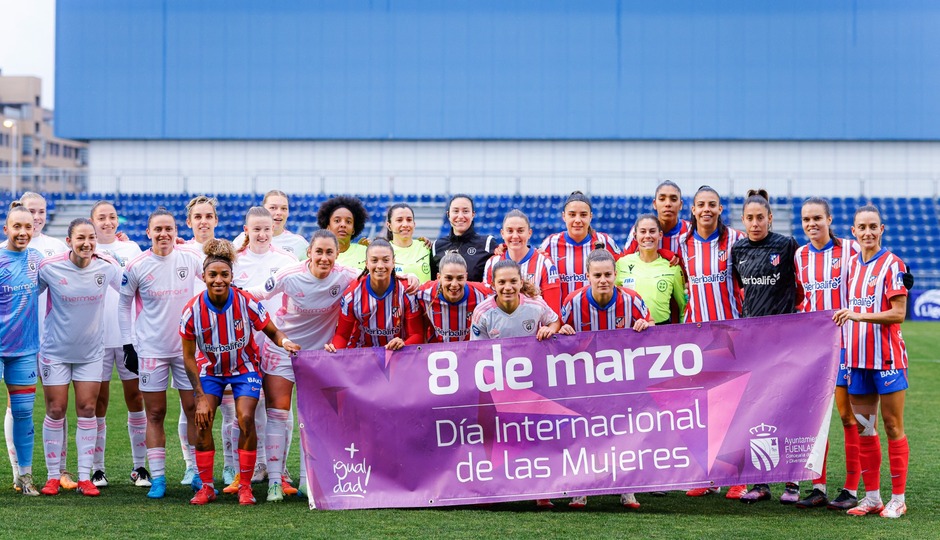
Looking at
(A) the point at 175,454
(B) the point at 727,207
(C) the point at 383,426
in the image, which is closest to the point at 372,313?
(C) the point at 383,426

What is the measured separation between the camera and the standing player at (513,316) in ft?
20.5

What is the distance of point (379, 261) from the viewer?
6.24 m

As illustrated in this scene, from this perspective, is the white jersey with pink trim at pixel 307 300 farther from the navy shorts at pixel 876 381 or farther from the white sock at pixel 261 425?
the navy shorts at pixel 876 381

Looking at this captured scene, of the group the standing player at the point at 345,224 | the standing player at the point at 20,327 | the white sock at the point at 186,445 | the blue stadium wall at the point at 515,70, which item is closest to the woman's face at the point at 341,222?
the standing player at the point at 345,224

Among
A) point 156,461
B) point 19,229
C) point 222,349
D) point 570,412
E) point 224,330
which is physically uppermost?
point 19,229

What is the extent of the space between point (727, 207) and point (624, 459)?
20907 millimetres

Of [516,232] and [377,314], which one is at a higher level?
[516,232]

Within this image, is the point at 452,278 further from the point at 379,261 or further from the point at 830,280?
the point at 830,280

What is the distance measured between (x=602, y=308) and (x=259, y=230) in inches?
95.3

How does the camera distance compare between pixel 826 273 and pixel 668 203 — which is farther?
pixel 668 203

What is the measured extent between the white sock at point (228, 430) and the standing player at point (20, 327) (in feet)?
4.05

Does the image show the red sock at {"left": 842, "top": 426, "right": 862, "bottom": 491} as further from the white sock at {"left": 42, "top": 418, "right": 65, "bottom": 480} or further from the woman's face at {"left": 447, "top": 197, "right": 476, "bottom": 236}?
the white sock at {"left": 42, "top": 418, "right": 65, "bottom": 480}

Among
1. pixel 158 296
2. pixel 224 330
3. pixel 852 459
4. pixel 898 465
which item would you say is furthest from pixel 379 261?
pixel 898 465

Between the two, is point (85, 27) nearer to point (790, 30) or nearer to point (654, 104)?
point (654, 104)
